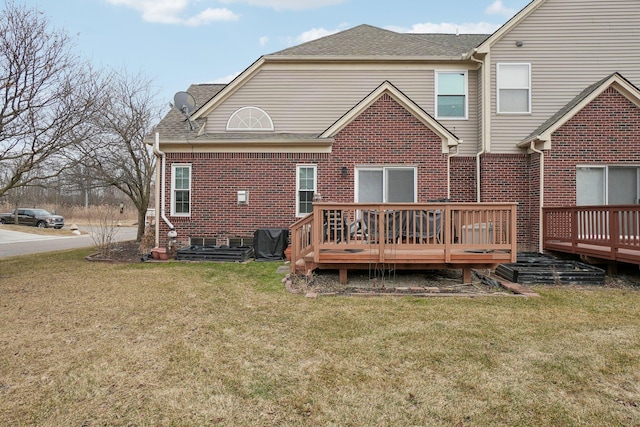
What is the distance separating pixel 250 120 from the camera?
1163cm

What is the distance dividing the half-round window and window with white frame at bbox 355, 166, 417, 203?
3.52 metres

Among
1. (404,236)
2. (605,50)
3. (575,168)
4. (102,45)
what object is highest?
(102,45)

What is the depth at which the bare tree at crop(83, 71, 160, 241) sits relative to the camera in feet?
46.2

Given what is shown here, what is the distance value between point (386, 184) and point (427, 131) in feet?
6.30

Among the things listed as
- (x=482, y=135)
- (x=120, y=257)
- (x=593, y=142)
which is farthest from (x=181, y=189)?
(x=593, y=142)

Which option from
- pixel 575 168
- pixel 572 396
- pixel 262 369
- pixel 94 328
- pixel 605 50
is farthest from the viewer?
pixel 605 50

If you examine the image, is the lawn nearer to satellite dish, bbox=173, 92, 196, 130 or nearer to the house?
the house

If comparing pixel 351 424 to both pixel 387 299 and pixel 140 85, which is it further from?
pixel 140 85

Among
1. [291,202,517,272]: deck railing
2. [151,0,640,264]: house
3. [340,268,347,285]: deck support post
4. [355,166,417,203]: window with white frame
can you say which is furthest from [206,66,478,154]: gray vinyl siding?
[340,268,347,285]: deck support post

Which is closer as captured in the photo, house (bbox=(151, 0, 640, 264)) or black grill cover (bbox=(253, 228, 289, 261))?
house (bbox=(151, 0, 640, 264))

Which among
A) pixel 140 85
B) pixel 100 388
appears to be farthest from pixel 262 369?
pixel 140 85

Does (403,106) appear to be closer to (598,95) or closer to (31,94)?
(598,95)

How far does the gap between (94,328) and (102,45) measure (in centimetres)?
1283

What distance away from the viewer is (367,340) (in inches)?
161
